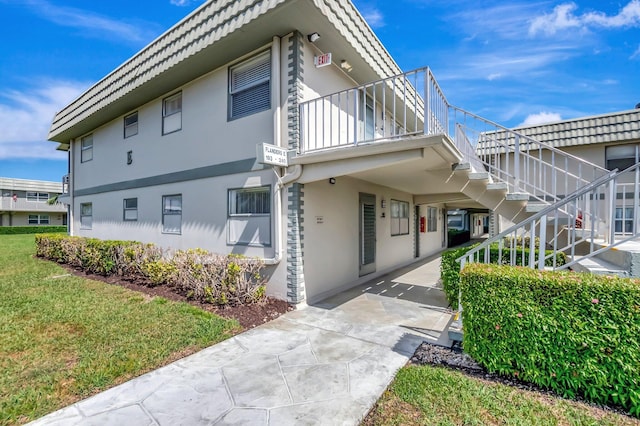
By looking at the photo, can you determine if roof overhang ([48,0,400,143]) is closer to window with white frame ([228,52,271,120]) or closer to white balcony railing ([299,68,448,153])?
window with white frame ([228,52,271,120])

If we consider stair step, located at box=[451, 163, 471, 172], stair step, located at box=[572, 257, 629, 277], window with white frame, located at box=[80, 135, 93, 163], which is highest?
window with white frame, located at box=[80, 135, 93, 163]

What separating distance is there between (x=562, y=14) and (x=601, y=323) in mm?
6878

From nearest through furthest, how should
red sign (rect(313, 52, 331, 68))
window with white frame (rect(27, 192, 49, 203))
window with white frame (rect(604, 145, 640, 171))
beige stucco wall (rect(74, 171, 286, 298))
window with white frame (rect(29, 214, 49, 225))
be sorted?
red sign (rect(313, 52, 331, 68)) < beige stucco wall (rect(74, 171, 286, 298)) < window with white frame (rect(604, 145, 640, 171)) < window with white frame (rect(27, 192, 49, 203)) < window with white frame (rect(29, 214, 49, 225))

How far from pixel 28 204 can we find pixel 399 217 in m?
42.3

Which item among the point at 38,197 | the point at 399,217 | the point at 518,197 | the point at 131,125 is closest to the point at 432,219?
the point at 399,217

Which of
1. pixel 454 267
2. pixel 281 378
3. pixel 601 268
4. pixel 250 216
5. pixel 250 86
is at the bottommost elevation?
pixel 281 378

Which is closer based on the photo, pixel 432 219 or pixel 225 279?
pixel 225 279

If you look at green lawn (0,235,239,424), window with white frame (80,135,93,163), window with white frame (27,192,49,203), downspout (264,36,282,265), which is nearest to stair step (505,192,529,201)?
downspout (264,36,282,265)

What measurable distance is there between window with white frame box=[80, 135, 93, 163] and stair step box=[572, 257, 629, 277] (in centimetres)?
1504

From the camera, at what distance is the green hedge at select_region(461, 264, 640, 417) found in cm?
271

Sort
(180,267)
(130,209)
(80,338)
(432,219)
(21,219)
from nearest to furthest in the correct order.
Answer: (80,338)
(180,267)
(130,209)
(432,219)
(21,219)

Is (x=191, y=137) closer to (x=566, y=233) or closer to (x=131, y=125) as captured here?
(x=131, y=125)

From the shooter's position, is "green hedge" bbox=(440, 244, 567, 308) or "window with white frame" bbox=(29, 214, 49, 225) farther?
"window with white frame" bbox=(29, 214, 49, 225)

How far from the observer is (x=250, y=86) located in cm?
664
